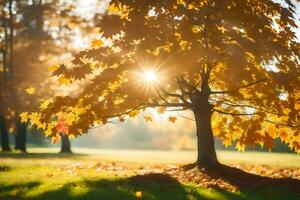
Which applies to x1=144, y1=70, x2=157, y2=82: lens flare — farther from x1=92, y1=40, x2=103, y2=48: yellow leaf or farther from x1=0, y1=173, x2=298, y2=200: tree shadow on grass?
x1=0, y1=173, x2=298, y2=200: tree shadow on grass

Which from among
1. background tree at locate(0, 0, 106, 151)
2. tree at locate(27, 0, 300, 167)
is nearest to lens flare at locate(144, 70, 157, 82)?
tree at locate(27, 0, 300, 167)

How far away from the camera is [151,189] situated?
37.9 feet

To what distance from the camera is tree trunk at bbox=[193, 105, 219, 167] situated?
50.2 ft

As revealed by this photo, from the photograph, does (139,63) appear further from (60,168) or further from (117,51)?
(60,168)

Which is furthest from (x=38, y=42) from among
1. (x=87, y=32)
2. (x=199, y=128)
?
(x=199, y=128)

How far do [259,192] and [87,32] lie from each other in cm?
1737

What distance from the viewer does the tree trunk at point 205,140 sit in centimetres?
1530

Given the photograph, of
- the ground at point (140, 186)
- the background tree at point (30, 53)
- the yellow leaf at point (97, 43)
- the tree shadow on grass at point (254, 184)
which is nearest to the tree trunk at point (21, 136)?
the background tree at point (30, 53)

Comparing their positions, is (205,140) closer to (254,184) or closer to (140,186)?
(254,184)

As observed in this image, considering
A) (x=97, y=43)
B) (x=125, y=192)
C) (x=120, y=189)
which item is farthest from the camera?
(x=97, y=43)

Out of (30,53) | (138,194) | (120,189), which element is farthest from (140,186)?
(30,53)

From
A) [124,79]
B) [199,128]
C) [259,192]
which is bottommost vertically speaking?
[259,192]

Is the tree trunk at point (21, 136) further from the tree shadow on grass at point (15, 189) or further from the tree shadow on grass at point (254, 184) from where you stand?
the tree shadow on grass at point (15, 189)

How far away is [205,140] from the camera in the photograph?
15523 millimetres
